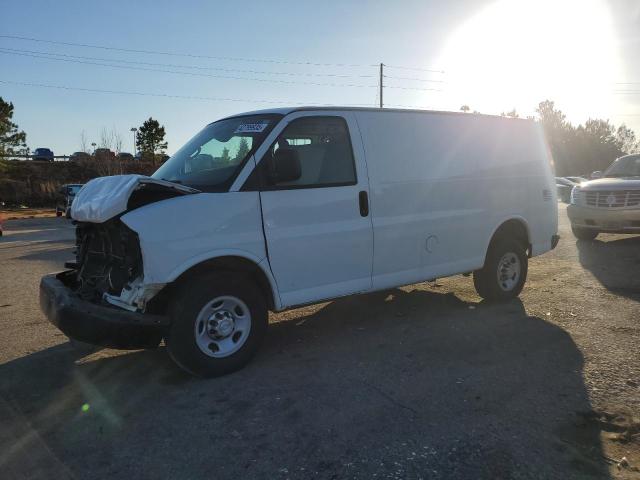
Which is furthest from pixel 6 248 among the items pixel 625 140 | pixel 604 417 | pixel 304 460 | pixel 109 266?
pixel 625 140

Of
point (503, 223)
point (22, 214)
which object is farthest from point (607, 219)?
point (22, 214)

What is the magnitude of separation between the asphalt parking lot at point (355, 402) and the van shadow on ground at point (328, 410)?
0.04ft

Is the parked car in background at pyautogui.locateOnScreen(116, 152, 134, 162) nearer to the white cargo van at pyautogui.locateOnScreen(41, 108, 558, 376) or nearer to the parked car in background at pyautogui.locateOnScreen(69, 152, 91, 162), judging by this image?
the parked car in background at pyautogui.locateOnScreen(69, 152, 91, 162)

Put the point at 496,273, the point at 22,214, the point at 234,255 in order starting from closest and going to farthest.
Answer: the point at 234,255
the point at 496,273
the point at 22,214

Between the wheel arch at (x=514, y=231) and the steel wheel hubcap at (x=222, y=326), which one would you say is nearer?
the steel wheel hubcap at (x=222, y=326)

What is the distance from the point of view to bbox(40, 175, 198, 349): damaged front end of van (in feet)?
12.6

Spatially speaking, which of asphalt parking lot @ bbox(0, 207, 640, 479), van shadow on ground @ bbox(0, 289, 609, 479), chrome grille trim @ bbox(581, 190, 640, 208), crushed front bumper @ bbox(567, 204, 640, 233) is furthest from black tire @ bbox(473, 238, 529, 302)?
chrome grille trim @ bbox(581, 190, 640, 208)

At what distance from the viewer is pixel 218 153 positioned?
4.75 meters

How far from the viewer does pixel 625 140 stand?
8669 cm

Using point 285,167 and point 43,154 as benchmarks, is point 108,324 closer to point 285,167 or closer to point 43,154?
point 285,167

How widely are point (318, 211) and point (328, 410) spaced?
5.73ft

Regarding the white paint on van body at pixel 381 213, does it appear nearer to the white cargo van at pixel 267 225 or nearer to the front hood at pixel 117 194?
the white cargo van at pixel 267 225

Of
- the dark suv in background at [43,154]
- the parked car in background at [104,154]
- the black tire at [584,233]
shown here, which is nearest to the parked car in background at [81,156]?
the parked car in background at [104,154]

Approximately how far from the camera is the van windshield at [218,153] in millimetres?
4419
